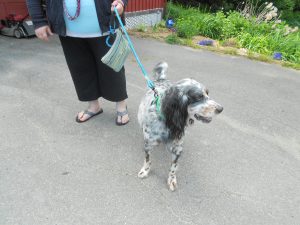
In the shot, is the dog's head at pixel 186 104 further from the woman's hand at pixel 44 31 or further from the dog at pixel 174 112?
the woman's hand at pixel 44 31

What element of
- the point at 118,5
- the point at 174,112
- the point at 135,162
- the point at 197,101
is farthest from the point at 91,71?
the point at 197,101

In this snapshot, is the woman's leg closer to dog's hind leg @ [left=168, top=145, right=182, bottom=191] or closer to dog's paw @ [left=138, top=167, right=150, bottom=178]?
dog's paw @ [left=138, top=167, right=150, bottom=178]

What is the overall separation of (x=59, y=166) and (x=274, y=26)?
259 inches

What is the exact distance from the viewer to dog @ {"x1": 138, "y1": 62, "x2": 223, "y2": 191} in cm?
206

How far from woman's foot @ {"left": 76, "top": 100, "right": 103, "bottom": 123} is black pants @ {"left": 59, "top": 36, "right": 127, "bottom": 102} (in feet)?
0.61

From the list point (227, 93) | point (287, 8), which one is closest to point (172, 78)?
point (227, 93)

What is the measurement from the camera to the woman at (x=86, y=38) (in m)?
2.55

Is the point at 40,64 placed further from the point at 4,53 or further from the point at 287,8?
the point at 287,8

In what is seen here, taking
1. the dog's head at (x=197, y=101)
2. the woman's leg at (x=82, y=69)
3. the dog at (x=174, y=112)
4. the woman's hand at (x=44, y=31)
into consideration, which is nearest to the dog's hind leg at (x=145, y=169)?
the dog at (x=174, y=112)

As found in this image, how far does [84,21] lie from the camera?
261cm

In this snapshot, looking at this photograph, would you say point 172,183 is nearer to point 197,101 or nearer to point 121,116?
point 197,101

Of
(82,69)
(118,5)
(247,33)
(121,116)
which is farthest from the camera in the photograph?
(247,33)

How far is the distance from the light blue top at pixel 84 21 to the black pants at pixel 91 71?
0.35 ft

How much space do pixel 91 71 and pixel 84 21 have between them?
2.27 ft
